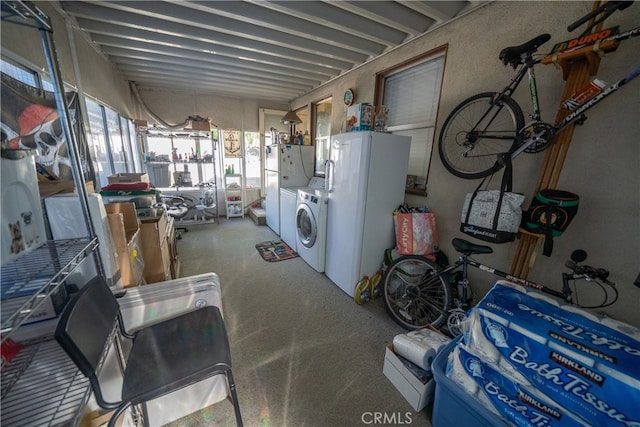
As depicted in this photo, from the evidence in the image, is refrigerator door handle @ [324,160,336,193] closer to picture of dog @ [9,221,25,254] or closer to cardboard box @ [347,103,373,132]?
cardboard box @ [347,103,373,132]

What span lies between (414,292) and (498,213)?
954 mm

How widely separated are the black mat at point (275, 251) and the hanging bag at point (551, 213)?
8.72 ft

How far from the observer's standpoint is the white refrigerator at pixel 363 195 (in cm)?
208

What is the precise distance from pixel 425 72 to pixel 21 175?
A: 2918 mm

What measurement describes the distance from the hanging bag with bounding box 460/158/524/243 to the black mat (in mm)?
2366

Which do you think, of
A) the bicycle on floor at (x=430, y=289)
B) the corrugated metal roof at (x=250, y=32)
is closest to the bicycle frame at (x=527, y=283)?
the bicycle on floor at (x=430, y=289)

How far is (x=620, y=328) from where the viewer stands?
3.10 ft

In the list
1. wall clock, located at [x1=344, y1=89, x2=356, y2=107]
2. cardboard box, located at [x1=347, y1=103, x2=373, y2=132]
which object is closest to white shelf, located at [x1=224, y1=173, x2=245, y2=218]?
wall clock, located at [x1=344, y1=89, x2=356, y2=107]

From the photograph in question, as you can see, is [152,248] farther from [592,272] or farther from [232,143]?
[232,143]

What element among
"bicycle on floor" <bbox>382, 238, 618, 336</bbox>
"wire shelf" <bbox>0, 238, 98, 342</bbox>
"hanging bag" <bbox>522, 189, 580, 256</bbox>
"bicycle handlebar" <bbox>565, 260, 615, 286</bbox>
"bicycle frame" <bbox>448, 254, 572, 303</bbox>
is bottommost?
"bicycle on floor" <bbox>382, 238, 618, 336</bbox>

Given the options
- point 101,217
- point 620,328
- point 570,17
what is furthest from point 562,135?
point 101,217

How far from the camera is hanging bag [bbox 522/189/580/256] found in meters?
1.31

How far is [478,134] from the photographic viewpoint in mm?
1798

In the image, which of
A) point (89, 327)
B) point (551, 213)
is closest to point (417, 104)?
point (551, 213)
